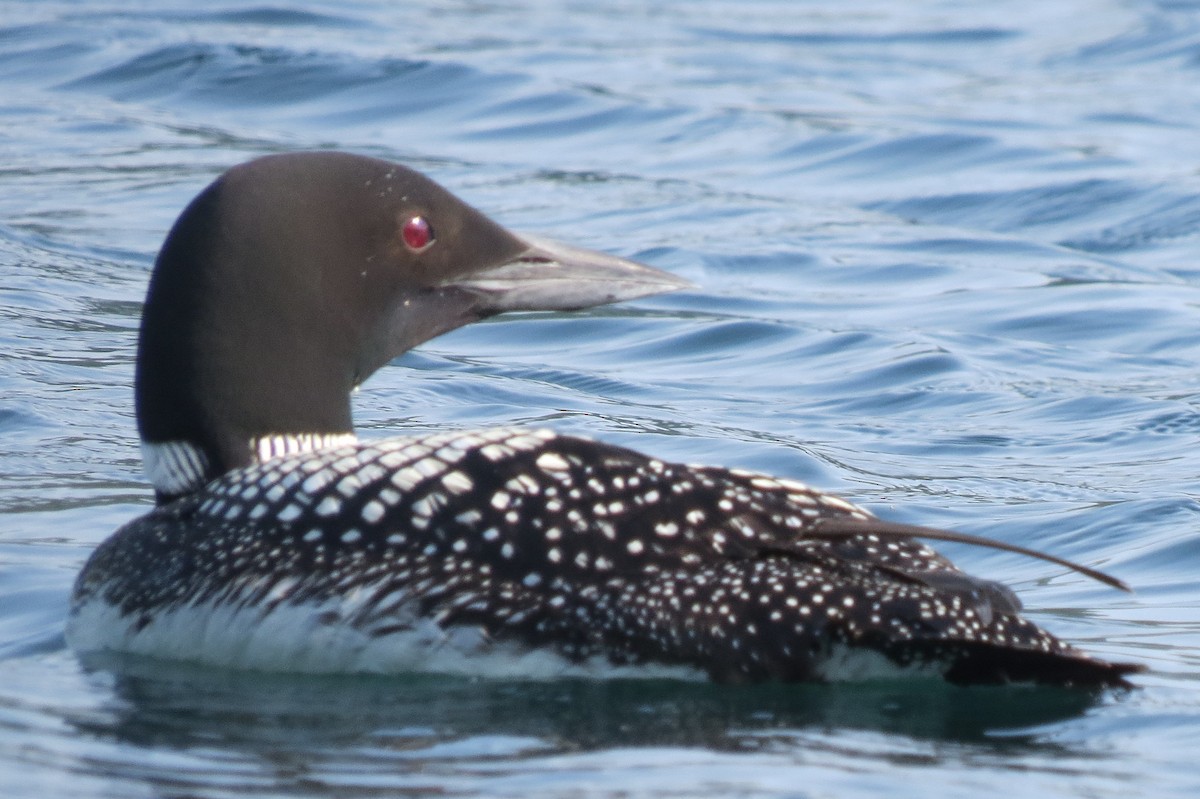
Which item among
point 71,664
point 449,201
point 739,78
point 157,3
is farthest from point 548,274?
point 157,3

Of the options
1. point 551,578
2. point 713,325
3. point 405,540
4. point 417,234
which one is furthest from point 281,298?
point 713,325

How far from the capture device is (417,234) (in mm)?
4398

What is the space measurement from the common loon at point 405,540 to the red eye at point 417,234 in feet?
0.09

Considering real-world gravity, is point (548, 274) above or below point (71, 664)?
above

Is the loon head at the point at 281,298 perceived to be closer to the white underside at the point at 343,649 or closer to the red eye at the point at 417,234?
the red eye at the point at 417,234

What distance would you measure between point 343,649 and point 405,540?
0.23 metres

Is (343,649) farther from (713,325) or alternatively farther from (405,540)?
(713,325)

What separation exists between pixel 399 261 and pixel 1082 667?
1.67m

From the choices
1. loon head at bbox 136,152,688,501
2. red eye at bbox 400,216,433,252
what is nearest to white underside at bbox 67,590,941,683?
loon head at bbox 136,152,688,501

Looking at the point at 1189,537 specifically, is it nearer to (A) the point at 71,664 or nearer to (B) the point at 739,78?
(A) the point at 71,664

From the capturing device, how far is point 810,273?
845 cm

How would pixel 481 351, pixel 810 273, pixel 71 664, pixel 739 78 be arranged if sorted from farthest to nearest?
pixel 739 78
pixel 810 273
pixel 481 351
pixel 71 664

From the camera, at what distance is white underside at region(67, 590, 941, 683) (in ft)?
11.8

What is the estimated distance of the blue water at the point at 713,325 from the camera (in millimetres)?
3453
